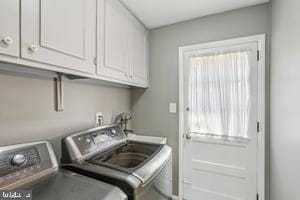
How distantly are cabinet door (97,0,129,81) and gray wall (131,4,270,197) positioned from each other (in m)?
0.65

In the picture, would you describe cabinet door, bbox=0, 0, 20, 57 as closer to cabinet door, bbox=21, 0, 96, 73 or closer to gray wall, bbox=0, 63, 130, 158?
cabinet door, bbox=21, 0, 96, 73

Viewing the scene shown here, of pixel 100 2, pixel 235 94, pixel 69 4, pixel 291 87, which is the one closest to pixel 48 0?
pixel 69 4

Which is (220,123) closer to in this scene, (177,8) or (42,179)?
(177,8)

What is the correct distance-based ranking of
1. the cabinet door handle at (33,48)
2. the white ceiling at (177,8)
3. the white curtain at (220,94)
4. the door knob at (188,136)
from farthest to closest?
the door knob at (188,136) → the white curtain at (220,94) → the white ceiling at (177,8) → the cabinet door handle at (33,48)

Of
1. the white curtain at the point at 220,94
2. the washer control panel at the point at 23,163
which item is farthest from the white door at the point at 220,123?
the washer control panel at the point at 23,163

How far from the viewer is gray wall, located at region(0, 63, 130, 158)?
3.36 ft

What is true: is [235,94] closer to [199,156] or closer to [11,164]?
[199,156]

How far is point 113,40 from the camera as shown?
1.48m

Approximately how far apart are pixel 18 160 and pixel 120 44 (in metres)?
1.18

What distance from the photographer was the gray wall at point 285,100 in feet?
3.50

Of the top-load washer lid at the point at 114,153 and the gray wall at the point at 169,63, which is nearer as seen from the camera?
the top-load washer lid at the point at 114,153

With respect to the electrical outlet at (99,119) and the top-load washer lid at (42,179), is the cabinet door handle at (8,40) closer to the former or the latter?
the top-load washer lid at (42,179)

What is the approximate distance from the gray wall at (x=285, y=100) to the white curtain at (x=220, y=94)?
0.26m

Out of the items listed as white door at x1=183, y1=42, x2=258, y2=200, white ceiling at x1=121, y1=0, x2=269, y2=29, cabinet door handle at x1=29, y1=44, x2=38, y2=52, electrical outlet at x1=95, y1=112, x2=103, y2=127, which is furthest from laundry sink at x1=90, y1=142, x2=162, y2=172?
white ceiling at x1=121, y1=0, x2=269, y2=29
